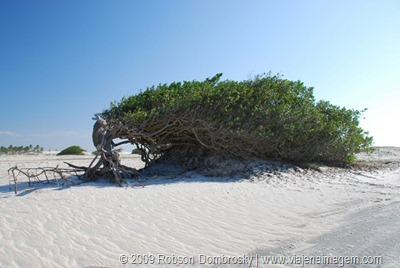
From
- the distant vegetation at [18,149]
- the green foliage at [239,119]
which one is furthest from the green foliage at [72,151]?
the green foliage at [239,119]

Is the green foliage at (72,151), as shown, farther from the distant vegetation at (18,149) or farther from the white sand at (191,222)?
the white sand at (191,222)

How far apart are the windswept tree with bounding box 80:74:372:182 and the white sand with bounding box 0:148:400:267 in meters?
2.41

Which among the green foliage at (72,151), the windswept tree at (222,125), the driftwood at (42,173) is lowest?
the driftwood at (42,173)

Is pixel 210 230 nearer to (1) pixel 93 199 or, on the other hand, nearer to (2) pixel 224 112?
(1) pixel 93 199

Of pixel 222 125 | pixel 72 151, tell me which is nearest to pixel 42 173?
pixel 222 125

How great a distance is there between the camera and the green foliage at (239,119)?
412 inches

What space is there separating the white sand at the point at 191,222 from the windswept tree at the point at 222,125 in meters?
2.41

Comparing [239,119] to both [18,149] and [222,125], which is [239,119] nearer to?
[222,125]

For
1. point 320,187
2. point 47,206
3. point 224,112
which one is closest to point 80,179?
point 47,206

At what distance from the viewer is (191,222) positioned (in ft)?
17.9

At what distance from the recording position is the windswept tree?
401 inches

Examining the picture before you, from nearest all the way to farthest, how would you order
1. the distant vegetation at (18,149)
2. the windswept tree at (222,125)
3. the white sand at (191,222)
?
1. the white sand at (191,222)
2. the windswept tree at (222,125)
3. the distant vegetation at (18,149)

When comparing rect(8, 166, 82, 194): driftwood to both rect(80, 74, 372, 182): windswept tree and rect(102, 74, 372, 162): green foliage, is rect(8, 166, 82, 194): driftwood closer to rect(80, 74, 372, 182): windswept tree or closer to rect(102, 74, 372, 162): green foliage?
rect(80, 74, 372, 182): windswept tree

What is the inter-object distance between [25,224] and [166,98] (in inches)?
253
